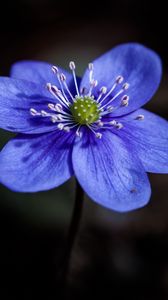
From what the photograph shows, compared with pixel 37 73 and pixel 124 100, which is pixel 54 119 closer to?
pixel 124 100

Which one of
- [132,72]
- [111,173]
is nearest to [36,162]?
[111,173]

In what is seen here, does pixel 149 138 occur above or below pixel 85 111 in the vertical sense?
below

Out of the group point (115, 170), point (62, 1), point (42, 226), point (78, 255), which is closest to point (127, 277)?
point (78, 255)

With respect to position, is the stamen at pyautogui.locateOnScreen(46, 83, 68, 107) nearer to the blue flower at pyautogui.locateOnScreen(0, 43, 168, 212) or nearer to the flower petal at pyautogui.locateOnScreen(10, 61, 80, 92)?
the blue flower at pyautogui.locateOnScreen(0, 43, 168, 212)

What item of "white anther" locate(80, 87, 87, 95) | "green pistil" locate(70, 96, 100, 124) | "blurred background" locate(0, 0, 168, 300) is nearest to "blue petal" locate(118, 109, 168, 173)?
"green pistil" locate(70, 96, 100, 124)

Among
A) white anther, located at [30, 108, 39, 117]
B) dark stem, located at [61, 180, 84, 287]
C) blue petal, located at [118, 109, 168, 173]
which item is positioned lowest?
dark stem, located at [61, 180, 84, 287]

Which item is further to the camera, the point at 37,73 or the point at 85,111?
the point at 37,73

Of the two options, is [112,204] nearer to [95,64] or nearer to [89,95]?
[89,95]
